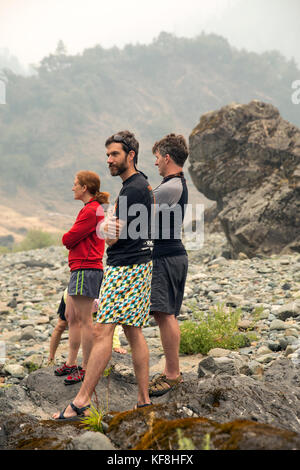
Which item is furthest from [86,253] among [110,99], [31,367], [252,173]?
[110,99]

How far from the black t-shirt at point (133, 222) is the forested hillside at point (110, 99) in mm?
61456

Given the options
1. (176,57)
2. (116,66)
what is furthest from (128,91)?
(176,57)

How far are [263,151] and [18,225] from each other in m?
42.7

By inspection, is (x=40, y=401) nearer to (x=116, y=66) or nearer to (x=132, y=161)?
(x=132, y=161)

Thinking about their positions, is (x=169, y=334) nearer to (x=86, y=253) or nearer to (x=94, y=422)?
(x=86, y=253)

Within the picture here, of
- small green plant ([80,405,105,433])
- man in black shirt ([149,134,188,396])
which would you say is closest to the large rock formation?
man in black shirt ([149,134,188,396])

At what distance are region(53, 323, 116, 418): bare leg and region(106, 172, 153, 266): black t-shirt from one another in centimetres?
50

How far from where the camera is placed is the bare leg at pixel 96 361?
3.33m

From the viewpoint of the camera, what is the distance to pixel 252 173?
14375 millimetres

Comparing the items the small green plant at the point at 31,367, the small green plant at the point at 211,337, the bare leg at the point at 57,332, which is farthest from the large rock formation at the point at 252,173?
the bare leg at the point at 57,332

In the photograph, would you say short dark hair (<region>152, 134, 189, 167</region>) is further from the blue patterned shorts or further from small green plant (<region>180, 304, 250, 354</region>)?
small green plant (<region>180, 304, 250, 354</region>)

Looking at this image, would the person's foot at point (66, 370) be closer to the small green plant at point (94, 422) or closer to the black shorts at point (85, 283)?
the black shorts at point (85, 283)

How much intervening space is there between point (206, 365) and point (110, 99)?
309ft

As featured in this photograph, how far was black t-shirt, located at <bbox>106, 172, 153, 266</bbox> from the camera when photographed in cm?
336
